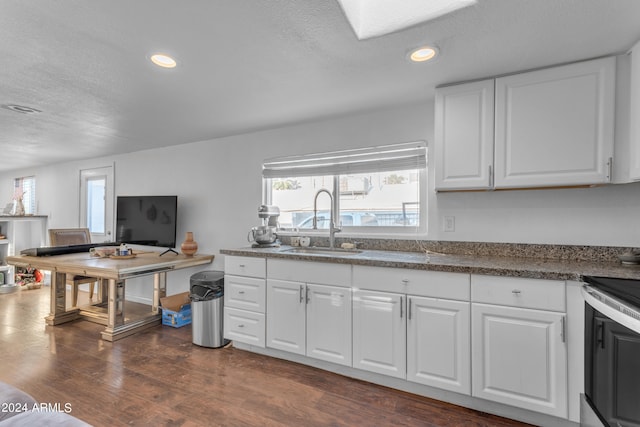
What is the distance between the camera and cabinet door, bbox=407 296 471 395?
72.2 inches

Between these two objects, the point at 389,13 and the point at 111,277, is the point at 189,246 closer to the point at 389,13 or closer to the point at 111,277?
the point at 111,277

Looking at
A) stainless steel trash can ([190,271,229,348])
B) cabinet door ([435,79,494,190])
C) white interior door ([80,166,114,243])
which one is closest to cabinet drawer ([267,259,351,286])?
stainless steel trash can ([190,271,229,348])

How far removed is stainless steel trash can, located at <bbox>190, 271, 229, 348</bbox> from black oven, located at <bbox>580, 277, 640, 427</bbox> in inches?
103

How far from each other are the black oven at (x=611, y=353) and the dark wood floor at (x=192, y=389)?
525 mm

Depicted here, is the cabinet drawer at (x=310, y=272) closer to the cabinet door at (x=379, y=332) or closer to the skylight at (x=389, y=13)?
the cabinet door at (x=379, y=332)

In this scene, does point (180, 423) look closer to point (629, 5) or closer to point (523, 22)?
point (523, 22)

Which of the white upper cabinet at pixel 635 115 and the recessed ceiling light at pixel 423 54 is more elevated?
the recessed ceiling light at pixel 423 54

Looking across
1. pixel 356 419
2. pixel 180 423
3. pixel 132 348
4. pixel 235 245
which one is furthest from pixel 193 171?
pixel 356 419

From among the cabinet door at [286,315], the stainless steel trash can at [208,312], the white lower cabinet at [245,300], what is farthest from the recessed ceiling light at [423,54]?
the stainless steel trash can at [208,312]

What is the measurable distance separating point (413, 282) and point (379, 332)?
44cm

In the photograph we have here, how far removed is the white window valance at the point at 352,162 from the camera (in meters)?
2.65

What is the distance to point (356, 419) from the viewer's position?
1787mm

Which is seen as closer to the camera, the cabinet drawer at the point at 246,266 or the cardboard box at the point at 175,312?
the cabinet drawer at the point at 246,266

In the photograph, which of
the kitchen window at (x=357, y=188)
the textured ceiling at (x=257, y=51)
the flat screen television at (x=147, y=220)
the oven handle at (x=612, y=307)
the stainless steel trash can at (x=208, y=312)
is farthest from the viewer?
the flat screen television at (x=147, y=220)
